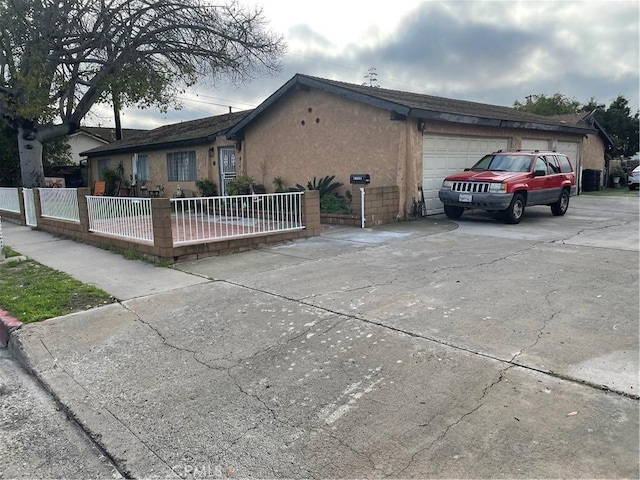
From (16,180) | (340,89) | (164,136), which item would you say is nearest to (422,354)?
(340,89)

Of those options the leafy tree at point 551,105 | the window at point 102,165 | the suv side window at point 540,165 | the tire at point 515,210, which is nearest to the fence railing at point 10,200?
the window at point 102,165

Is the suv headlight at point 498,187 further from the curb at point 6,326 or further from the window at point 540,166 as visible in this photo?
the curb at point 6,326

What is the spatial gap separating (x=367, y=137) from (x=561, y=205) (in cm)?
590

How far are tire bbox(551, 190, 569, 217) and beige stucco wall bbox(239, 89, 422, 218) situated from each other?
4.22 meters

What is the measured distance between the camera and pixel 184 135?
20328 mm

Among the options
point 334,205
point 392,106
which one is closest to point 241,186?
point 334,205

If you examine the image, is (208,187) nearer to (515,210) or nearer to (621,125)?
(515,210)

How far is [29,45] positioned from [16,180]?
46.0 ft

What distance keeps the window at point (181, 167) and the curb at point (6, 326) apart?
47.9ft

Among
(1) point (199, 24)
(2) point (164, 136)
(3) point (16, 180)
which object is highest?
(1) point (199, 24)

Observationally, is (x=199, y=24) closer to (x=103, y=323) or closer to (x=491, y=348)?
(x=103, y=323)

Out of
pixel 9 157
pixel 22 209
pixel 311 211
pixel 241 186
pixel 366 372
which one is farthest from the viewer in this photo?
pixel 9 157

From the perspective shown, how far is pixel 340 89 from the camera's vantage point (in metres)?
13.1

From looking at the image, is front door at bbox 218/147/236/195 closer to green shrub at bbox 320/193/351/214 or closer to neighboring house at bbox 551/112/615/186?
green shrub at bbox 320/193/351/214
